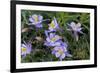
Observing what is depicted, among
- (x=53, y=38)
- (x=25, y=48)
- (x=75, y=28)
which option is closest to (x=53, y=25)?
(x=53, y=38)

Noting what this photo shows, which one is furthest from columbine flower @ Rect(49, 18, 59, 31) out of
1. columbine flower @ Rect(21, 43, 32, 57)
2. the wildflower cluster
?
columbine flower @ Rect(21, 43, 32, 57)

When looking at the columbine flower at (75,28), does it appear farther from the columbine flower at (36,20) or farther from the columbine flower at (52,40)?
the columbine flower at (36,20)

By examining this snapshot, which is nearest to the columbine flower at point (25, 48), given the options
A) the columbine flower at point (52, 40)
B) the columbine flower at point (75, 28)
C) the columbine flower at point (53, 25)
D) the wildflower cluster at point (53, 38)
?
the wildflower cluster at point (53, 38)

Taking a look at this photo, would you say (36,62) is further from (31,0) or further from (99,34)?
(99,34)

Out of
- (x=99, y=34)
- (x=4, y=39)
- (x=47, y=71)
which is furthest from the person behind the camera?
(x=99, y=34)

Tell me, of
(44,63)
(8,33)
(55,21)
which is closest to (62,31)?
(55,21)
